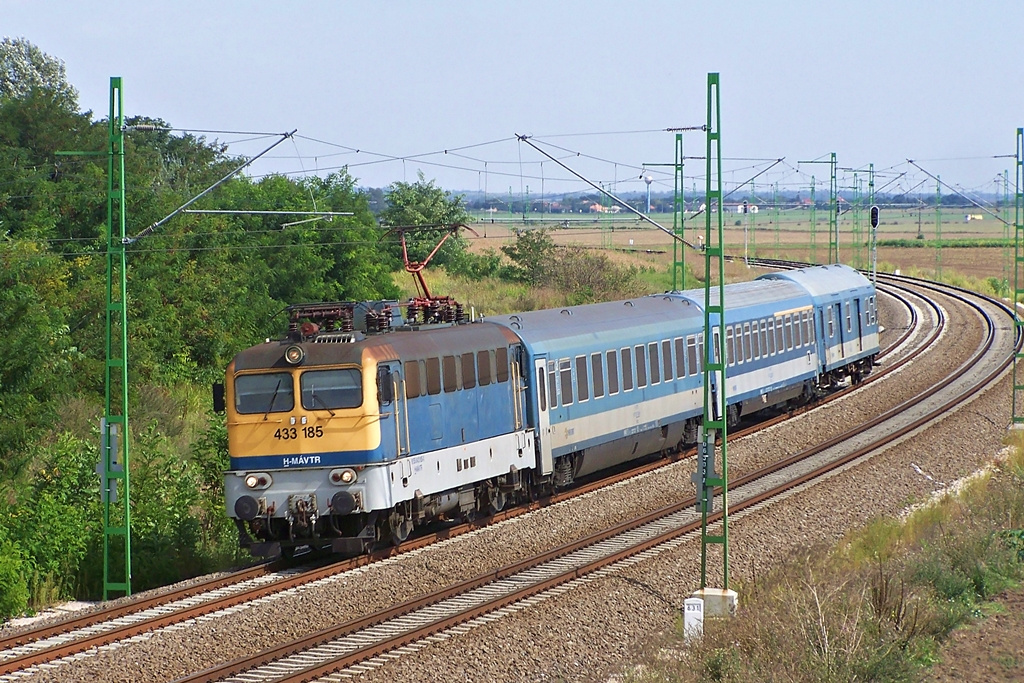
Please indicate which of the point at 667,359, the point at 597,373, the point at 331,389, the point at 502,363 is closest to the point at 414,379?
the point at 331,389

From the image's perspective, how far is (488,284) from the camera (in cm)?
6022

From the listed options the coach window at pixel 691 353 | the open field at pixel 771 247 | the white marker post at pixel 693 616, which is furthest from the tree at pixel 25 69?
the white marker post at pixel 693 616

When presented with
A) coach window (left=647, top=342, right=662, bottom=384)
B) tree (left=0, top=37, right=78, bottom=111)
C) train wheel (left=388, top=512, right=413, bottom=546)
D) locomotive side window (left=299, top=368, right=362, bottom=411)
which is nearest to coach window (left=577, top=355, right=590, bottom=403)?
coach window (left=647, top=342, right=662, bottom=384)

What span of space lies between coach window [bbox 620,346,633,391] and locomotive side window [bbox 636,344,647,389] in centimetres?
29

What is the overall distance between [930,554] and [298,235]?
3170 centimetres

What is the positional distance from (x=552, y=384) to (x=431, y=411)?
397 cm

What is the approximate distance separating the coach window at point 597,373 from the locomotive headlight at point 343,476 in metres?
7.29

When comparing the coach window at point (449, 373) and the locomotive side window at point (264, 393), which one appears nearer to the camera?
the locomotive side window at point (264, 393)

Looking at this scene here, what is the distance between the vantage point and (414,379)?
1845 centimetres

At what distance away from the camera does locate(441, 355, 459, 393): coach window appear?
19.2 metres

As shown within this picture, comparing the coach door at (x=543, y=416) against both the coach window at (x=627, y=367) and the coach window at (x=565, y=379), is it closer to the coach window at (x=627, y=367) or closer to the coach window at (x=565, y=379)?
the coach window at (x=565, y=379)

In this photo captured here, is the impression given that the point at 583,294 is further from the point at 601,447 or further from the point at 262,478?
the point at 262,478

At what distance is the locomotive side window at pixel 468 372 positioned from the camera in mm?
19719

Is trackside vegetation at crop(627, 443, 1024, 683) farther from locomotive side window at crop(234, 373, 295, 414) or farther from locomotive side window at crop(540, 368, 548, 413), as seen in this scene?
locomotive side window at crop(234, 373, 295, 414)
